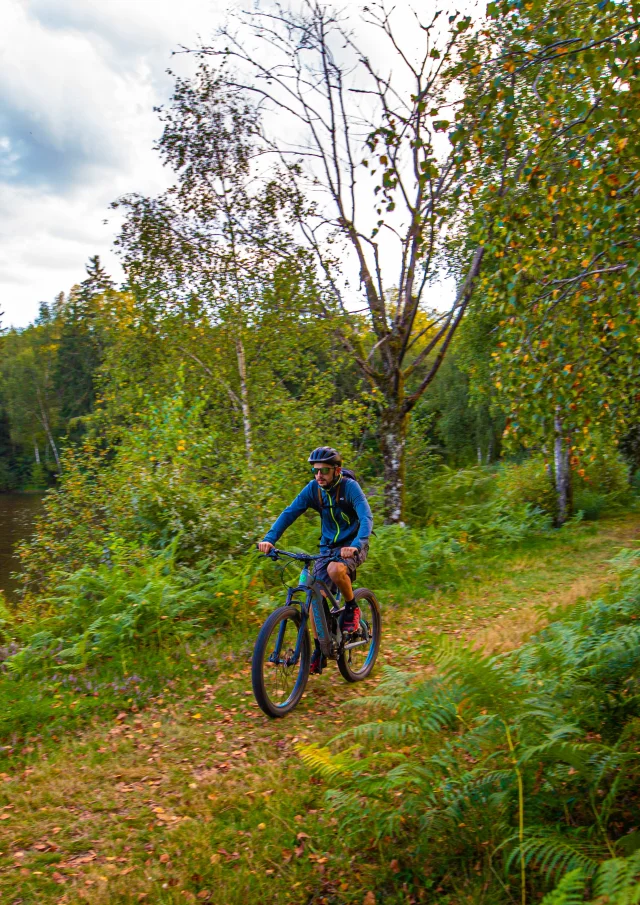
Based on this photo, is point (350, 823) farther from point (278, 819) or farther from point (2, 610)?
point (2, 610)

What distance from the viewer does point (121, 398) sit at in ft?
60.5

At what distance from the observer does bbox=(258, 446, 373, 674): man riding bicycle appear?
5668mm

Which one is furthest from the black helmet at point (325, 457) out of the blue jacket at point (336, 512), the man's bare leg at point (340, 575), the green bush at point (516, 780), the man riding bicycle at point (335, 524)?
the green bush at point (516, 780)

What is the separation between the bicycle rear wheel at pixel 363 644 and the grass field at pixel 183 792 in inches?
5.8

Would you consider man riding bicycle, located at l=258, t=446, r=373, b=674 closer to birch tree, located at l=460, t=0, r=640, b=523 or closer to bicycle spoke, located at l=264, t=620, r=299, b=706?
bicycle spoke, located at l=264, t=620, r=299, b=706

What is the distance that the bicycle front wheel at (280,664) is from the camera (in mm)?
5273

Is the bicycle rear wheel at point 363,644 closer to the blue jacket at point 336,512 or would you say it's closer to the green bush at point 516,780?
the blue jacket at point 336,512

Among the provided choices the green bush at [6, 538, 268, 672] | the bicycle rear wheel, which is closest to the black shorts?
the bicycle rear wheel

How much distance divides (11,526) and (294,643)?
32.3 m

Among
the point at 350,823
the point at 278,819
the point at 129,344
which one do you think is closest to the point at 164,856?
the point at 278,819

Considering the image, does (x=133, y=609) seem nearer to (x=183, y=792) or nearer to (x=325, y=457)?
(x=183, y=792)

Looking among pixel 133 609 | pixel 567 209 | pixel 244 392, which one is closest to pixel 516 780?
pixel 567 209

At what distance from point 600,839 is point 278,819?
1.85m

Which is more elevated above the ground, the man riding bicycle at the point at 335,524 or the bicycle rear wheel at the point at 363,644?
the man riding bicycle at the point at 335,524
